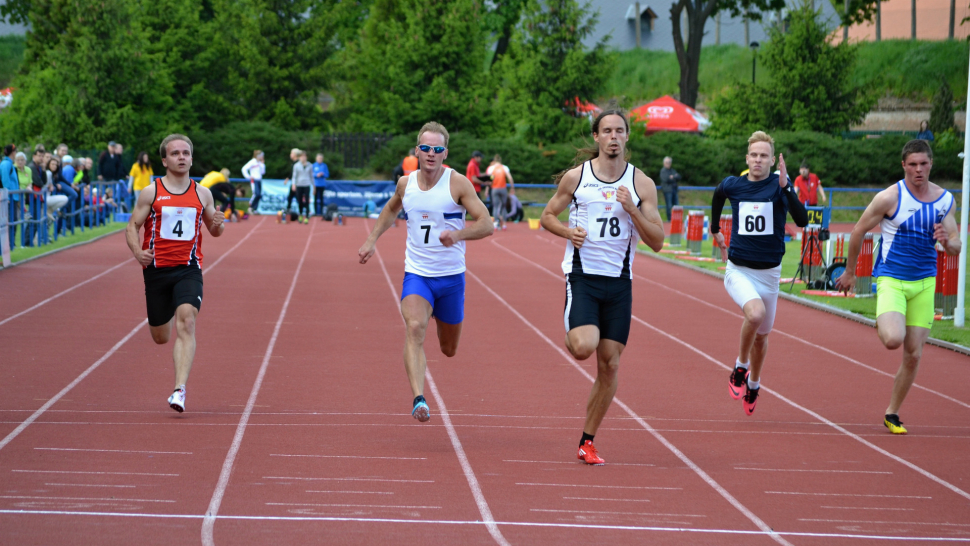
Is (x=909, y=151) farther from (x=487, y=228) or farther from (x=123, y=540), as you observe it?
(x=123, y=540)

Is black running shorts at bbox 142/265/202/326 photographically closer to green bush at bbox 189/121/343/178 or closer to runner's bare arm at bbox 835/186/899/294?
runner's bare arm at bbox 835/186/899/294

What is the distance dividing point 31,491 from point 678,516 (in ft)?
10.2

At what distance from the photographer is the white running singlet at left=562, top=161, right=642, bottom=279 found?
6.19 metres

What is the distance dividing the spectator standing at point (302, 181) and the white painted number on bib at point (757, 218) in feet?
67.4

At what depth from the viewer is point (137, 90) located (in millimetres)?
35531

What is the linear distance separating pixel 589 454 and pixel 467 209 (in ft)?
5.66

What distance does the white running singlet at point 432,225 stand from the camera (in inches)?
270

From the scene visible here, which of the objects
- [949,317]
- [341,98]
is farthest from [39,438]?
[341,98]

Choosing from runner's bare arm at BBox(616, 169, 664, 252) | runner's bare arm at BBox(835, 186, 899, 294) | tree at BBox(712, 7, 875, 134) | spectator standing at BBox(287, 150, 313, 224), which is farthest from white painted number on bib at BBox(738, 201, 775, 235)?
tree at BBox(712, 7, 875, 134)

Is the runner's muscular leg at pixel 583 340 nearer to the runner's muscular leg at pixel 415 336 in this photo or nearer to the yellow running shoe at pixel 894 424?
the runner's muscular leg at pixel 415 336

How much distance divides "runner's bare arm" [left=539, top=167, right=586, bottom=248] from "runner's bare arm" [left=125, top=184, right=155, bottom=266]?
9.03ft

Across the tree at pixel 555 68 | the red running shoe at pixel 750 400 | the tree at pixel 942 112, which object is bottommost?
the red running shoe at pixel 750 400

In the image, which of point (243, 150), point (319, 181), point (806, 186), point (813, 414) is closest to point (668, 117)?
point (806, 186)

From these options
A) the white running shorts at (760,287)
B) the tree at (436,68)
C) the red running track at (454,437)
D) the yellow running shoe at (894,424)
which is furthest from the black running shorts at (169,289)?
the tree at (436,68)
